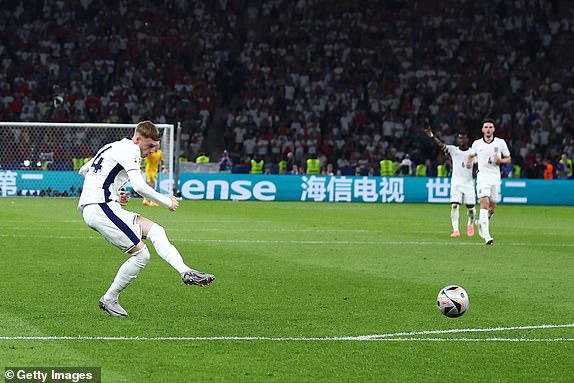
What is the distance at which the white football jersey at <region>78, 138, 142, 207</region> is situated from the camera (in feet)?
33.2

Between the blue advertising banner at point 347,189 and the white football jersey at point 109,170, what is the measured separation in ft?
87.4


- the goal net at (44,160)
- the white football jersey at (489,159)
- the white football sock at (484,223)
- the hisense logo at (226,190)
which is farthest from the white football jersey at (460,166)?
the hisense logo at (226,190)

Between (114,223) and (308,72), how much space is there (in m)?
38.7

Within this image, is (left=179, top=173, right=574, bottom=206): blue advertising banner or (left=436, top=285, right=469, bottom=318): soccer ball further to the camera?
(left=179, top=173, right=574, bottom=206): blue advertising banner

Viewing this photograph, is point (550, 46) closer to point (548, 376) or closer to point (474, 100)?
point (474, 100)

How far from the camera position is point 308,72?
159ft

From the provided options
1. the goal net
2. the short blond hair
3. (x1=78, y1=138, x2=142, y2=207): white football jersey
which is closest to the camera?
(x1=78, y1=138, x2=142, y2=207): white football jersey

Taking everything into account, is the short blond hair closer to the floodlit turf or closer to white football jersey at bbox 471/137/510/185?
the floodlit turf

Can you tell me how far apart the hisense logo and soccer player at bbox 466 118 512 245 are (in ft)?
56.7

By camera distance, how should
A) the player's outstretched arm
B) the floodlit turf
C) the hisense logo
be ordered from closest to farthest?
the floodlit turf → the player's outstretched arm → the hisense logo

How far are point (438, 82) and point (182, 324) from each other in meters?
39.6

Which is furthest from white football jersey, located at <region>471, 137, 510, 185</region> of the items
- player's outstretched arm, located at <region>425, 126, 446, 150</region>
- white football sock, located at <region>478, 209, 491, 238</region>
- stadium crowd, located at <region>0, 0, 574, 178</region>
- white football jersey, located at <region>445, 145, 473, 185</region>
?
stadium crowd, located at <region>0, 0, 574, 178</region>

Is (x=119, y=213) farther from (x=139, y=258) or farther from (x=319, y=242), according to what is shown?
(x=319, y=242)

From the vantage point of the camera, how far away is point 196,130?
45438 mm
